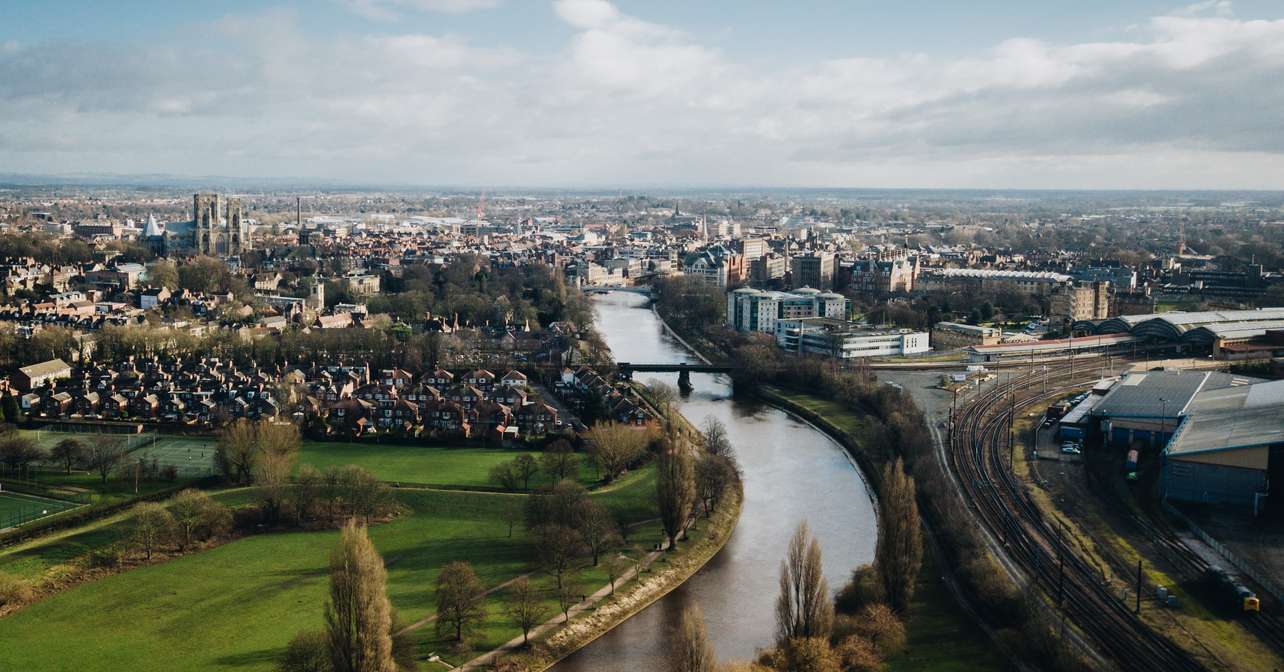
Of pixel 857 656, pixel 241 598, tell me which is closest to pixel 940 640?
pixel 857 656

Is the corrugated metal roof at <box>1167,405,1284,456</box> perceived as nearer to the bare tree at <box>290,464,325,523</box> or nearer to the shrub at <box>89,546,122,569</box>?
the bare tree at <box>290,464,325,523</box>

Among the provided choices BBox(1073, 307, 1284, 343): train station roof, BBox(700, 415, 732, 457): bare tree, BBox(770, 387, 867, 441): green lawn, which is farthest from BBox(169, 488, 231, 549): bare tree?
BBox(1073, 307, 1284, 343): train station roof

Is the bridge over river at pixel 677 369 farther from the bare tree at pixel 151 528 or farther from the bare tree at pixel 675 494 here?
the bare tree at pixel 151 528

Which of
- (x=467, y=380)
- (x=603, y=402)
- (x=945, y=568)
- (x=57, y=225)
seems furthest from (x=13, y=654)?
(x=57, y=225)

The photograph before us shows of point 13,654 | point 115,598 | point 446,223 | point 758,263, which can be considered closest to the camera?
point 13,654

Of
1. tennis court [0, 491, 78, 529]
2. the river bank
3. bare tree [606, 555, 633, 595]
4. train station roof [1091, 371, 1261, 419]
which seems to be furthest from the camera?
train station roof [1091, 371, 1261, 419]

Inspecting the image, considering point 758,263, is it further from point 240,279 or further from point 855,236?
point 855,236

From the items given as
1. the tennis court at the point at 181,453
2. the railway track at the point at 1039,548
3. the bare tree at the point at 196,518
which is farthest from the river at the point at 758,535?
the tennis court at the point at 181,453
